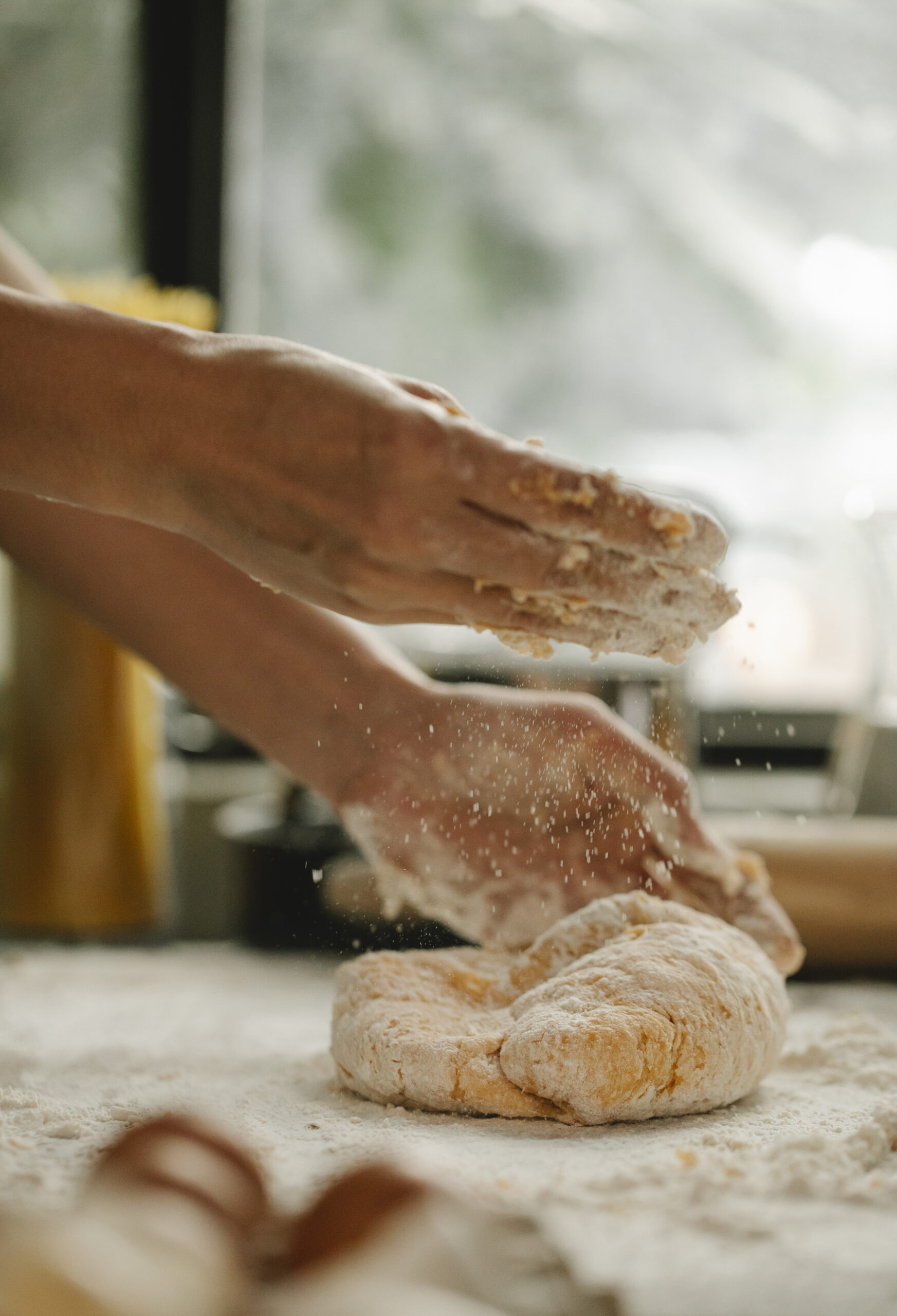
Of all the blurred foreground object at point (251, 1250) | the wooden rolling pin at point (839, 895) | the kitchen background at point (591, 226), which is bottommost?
the blurred foreground object at point (251, 1250)

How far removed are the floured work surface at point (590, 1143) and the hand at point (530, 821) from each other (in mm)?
131

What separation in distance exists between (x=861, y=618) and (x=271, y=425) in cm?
160

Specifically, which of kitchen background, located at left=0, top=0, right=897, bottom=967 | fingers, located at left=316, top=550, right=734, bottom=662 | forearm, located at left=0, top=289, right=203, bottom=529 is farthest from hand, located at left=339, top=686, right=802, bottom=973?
kitchen background, located at left=0, top=0, right=897, bottom=967

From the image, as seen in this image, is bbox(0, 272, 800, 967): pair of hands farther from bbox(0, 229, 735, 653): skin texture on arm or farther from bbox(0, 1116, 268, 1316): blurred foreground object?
bbox(0, 1116, 268, 1316): blurred foreground object

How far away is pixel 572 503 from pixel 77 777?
2.86 feet

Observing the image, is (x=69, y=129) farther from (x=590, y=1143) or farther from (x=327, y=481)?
(x=590, y=1143)

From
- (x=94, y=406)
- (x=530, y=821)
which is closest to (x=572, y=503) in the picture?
(x=94, y=406)

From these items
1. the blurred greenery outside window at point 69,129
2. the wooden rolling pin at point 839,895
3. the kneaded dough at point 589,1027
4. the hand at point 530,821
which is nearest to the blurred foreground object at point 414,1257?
the kneaded dough at point 589,1027

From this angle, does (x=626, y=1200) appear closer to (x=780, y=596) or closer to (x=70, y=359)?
(x=70, y=359)

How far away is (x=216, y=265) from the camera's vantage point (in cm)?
197

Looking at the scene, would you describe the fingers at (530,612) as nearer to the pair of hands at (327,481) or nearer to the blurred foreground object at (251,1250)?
the pair of hands at (327,481)

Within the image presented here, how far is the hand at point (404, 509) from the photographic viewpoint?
54cm

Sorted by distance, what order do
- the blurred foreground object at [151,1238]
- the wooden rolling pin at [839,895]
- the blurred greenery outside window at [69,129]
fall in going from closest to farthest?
the blurred foreground object at [151,1238] → the wooden rolling pin at [839,895] → the blurred greenery outside window at [69,129]

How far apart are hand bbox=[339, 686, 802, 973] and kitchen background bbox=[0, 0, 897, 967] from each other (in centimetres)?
105
